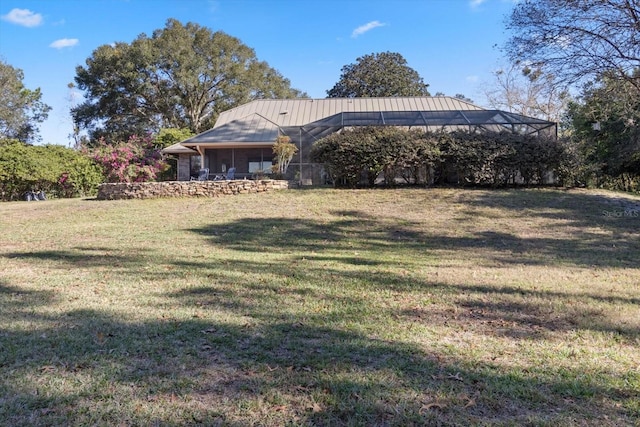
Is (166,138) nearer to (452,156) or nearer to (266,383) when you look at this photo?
(452,156)

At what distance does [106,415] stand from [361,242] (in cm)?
707

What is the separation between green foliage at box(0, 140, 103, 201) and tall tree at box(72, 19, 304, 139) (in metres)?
14.2

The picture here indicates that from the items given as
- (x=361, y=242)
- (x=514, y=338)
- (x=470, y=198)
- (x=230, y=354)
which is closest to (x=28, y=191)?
(x=361, y=242)

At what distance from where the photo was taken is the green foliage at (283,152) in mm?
16234

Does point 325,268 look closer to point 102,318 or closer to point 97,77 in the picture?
point 102,318

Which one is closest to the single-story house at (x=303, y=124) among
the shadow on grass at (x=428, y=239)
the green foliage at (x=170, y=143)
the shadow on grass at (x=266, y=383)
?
the green foliage at (x=170, y=143)

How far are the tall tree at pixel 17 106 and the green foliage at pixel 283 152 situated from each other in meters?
28.2

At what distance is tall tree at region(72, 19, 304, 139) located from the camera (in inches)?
1284

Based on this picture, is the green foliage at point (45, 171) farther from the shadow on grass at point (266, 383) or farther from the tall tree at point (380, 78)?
the tall tree at point (380, 78)

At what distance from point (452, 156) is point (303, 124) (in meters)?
11.6

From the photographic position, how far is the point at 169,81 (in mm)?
34219

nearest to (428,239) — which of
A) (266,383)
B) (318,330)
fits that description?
(318,330)

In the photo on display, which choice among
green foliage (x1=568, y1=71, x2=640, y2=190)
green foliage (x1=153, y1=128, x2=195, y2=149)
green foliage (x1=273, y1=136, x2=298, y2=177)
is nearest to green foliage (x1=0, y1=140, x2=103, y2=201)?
green foliage (x1=153, y1=128, x2=195, y2=149)

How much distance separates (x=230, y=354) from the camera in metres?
3.45
